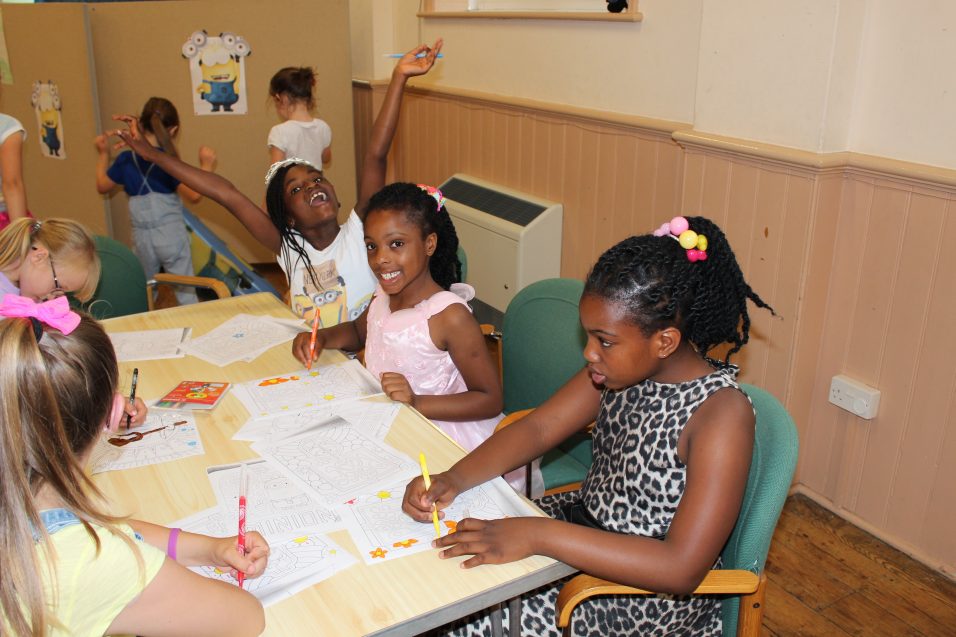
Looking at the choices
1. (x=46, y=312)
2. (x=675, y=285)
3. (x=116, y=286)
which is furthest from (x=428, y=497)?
(x=116, y=286)

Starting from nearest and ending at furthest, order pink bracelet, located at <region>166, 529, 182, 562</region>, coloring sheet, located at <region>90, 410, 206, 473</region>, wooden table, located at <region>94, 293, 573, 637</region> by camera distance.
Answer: wooden table, located at <region>94, 293, 573, 637</region> < pink bracelet, located at <region>166, 529, 182, 562</region> < coloring sheet, located at <region>90, 410, 206, 473</region>

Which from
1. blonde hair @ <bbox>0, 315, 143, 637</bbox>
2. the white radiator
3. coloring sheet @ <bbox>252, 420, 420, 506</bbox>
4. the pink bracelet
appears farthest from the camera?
the white radiator

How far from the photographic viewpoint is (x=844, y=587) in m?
2.29

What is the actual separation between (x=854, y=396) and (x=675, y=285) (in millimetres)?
1456

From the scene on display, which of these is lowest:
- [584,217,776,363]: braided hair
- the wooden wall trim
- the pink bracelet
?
the pink bracelet

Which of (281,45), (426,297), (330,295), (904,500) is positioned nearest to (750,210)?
(904,500)

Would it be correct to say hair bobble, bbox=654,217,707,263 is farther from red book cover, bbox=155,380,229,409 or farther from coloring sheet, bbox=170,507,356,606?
red book cover, bbox=155,380,229,409

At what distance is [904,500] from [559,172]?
193cm

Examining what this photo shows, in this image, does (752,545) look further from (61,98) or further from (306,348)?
(61,98)

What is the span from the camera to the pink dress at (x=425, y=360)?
1960 millimetres

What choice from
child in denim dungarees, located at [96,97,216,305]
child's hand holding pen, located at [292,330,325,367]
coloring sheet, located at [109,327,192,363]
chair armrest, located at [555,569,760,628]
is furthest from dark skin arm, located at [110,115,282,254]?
chair armrest, located at [555,569,760,628]

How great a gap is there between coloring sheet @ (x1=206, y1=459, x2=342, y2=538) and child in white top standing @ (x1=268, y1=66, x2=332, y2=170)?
299 centimetres

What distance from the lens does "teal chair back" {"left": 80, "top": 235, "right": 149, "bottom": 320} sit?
104 inches

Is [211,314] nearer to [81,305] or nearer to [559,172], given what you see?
[81,305]
